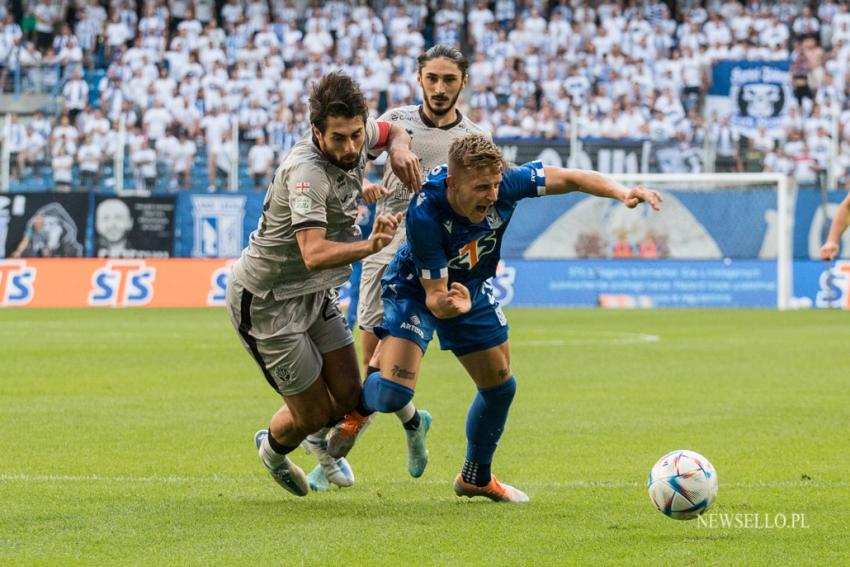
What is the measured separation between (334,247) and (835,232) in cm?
469

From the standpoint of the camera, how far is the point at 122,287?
28.4m

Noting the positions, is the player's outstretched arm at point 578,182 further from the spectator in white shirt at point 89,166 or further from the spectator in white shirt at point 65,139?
the spectator in white shirt at point 65,139

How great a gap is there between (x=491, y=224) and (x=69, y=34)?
30182 millimetres

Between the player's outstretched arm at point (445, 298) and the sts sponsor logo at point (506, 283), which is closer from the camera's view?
the player's outstretched arm at point (445, 298)

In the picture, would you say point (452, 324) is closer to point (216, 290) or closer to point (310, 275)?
point (310, 275)

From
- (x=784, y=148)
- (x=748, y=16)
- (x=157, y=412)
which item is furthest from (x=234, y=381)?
(x=748, y=16)

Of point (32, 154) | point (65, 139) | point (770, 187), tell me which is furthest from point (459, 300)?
point (65, 139)

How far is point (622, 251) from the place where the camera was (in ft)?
90.9

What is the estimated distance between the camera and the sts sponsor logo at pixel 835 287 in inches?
1056

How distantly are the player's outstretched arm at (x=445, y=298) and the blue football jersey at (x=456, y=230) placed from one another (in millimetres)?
44

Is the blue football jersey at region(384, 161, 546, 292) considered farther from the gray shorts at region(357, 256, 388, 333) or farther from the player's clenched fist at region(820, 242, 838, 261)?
the player's clenched fist at region(820, 242, 838, 261)

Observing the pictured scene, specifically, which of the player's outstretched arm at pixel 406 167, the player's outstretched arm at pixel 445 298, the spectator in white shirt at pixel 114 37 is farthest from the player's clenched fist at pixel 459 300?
the spectator in white shirt at pixel 114 37

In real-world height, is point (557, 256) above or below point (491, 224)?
below

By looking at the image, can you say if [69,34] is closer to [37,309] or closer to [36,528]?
[37,309]
